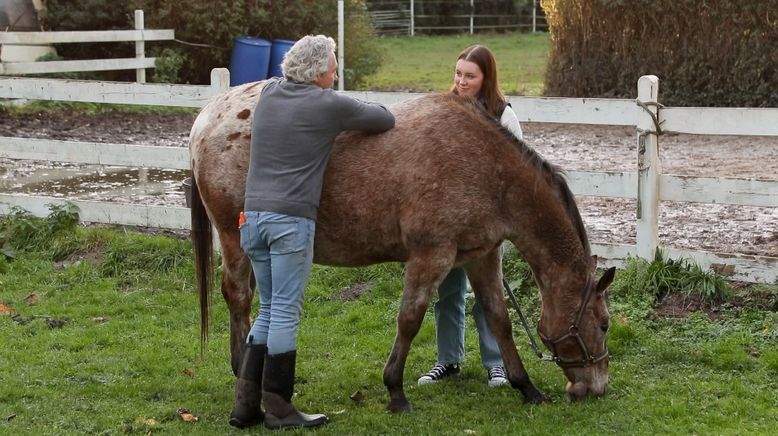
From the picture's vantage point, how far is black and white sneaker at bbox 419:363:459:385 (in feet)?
19.0

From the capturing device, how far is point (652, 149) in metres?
6.94

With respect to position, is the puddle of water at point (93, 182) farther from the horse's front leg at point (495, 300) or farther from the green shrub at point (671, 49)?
the green shrub at point (671, 49)

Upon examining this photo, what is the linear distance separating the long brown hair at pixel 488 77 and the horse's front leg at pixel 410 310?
37.1 inches

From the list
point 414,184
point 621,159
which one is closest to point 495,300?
point 414,184

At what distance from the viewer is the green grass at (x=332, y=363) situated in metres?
5.16

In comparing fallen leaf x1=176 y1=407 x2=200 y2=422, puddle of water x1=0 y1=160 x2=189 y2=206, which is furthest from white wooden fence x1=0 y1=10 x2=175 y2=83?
fallen leaf x1=176 y1=407 x2=200 y2=422

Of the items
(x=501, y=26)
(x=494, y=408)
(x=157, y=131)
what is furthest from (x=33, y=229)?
(x=501, y=26)

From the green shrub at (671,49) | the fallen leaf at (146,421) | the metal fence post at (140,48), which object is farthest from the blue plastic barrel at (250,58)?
the fallen leaf at (146,421)

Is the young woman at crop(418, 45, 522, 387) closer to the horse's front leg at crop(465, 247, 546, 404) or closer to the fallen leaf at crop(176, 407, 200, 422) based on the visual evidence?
the horse's front leg at crop(465, 247, 546, 404)

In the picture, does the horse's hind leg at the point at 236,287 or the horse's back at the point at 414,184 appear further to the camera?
the horse's hind leg at the point at 236,287

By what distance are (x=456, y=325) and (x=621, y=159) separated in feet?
21.1

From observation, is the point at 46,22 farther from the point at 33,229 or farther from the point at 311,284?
the point at 311,284

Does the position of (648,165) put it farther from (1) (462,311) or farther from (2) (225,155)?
(2) (225,155)

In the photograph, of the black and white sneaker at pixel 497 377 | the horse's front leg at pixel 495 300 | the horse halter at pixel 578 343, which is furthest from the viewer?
the black and white sneaker at pixel 497 377
